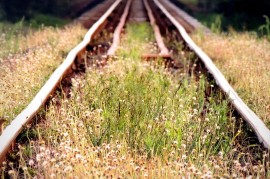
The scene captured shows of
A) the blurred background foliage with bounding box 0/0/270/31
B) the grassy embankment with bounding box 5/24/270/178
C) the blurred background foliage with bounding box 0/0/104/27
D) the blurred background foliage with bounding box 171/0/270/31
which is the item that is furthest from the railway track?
the blurred background foliage with bounding box 0/0/104/27

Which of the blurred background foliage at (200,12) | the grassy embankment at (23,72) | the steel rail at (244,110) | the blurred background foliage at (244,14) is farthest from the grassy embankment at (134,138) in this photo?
the blurred background foliage at (244,14)

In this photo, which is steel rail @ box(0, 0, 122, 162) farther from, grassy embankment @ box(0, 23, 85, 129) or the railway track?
grassy embankment @ box(0, 23, 85, 129)

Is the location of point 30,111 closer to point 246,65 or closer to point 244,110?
point 244,110

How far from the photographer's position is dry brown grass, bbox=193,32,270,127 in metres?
5.52

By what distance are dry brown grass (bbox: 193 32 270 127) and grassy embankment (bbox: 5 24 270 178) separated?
42 cm

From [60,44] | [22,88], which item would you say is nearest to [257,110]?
[22,88]

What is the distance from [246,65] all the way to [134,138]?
321 cm

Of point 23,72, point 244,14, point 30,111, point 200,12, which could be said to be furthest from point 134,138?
point 200,12

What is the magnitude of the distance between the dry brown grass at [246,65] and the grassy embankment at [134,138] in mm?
419

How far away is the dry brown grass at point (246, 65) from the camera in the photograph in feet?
18.1

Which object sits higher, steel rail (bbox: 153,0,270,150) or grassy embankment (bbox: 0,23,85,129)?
grassy embankment (bbox: 0,23,85,129)

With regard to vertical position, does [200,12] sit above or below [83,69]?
below

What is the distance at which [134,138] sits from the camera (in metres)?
4.08

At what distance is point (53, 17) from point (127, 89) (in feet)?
43.6
